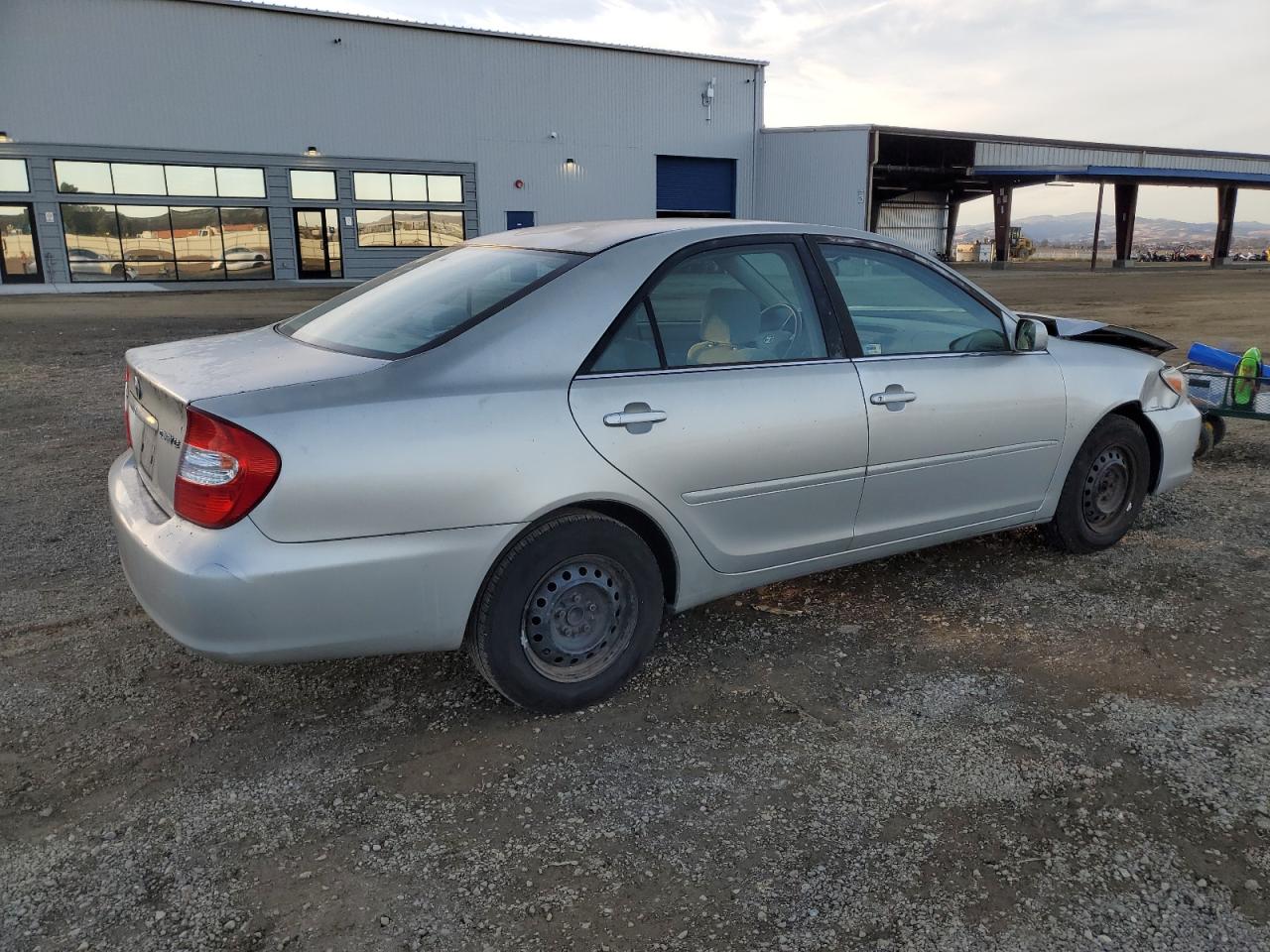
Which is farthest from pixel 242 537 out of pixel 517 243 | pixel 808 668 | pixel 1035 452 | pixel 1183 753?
pixel 1035 452

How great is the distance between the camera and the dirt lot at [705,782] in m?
2.32

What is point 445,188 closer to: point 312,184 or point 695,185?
point 312,184

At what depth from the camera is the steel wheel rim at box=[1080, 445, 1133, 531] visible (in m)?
4.66

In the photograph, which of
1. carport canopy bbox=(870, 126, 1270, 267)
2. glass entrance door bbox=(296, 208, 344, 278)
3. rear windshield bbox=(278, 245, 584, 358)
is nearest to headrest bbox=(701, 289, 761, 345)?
rear windshield bbox=(278, 245, 584, 358)

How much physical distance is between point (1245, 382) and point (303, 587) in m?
6.33

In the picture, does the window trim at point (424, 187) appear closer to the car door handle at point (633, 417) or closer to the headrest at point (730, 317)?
the headrest at point (730, 317)

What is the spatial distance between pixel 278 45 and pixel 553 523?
3352 centimetres

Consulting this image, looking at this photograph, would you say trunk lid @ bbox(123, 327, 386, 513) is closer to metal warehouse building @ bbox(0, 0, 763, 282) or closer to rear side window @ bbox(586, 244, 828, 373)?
rear side window @ bbox(586, 244, 828, 373)

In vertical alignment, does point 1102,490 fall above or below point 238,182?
below

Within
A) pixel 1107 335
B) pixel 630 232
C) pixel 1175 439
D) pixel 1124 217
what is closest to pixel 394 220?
pixel 1107 335

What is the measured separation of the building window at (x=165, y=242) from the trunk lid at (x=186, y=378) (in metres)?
31.5

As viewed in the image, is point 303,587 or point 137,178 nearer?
point 303,587

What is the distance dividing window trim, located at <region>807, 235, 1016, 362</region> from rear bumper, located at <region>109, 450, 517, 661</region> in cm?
169

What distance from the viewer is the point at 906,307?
4.11 m
